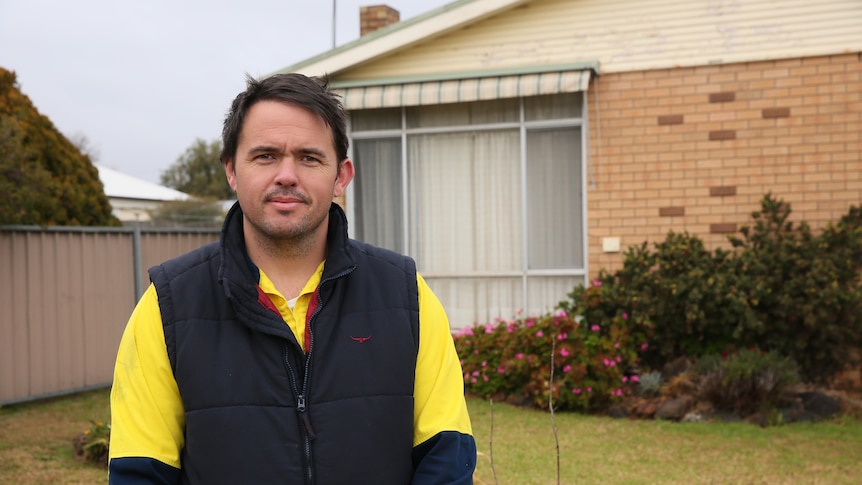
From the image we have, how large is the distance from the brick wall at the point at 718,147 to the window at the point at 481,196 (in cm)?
39

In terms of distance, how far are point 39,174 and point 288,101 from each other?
7.18m

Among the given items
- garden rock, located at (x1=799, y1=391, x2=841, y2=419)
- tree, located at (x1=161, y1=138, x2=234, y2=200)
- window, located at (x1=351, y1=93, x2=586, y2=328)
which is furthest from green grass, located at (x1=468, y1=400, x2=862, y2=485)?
tree, located at (x1=161, y1=138, x2=234, y2=200)

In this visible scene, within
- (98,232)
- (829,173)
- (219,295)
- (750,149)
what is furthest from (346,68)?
(219,295)

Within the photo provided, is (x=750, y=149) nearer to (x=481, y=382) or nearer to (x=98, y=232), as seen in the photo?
(x=481, y=382)

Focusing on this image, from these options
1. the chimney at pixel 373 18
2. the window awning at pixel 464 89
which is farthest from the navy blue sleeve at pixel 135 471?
the chimney at pixel 373 18

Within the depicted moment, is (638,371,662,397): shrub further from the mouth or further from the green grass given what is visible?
the mouth

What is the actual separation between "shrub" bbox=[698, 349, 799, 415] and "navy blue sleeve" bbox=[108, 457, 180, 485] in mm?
6987

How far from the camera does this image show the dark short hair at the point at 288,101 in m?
2.39

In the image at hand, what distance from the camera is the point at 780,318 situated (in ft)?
29.9

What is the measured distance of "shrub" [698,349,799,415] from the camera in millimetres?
8320

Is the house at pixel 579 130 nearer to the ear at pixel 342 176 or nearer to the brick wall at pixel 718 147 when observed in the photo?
the brick wall at pixel 718 147

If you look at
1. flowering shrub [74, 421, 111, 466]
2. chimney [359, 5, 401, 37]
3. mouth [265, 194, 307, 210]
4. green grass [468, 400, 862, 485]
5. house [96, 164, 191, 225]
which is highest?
chimney [359, 5, 401, 37]

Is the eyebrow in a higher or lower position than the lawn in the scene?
higher

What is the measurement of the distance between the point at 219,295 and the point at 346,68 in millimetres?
8805
